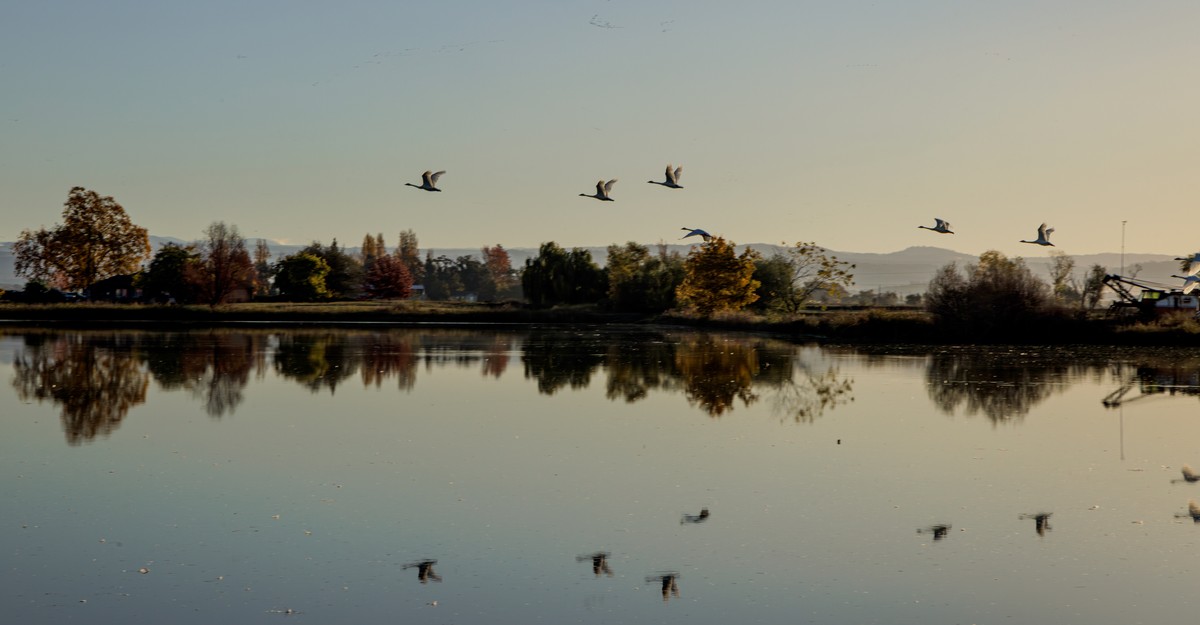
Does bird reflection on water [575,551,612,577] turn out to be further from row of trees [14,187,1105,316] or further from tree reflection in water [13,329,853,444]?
row of trees [14,187,1105,316]

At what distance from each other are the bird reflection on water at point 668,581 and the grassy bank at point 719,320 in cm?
4249

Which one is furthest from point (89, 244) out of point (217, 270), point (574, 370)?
point (574, 370)

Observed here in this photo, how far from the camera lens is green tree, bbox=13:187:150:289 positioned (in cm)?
9062

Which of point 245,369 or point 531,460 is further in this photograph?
point 245,369

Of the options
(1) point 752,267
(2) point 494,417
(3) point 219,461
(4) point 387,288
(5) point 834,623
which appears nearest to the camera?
(5) point 834,623

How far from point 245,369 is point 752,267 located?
46712 mm

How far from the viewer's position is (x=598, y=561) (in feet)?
37.5

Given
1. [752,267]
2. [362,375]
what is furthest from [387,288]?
[362,375]

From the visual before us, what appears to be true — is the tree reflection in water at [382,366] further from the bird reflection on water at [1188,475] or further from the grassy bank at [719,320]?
the bird reflection on water at [1188,475]

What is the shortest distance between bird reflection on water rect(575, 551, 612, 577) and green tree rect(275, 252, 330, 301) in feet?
338

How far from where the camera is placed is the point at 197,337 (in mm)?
54875

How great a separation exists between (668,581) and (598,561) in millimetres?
897

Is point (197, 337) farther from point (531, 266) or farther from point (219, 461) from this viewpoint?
point (531, 266)

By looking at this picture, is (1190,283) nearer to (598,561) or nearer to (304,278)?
(598,561)
